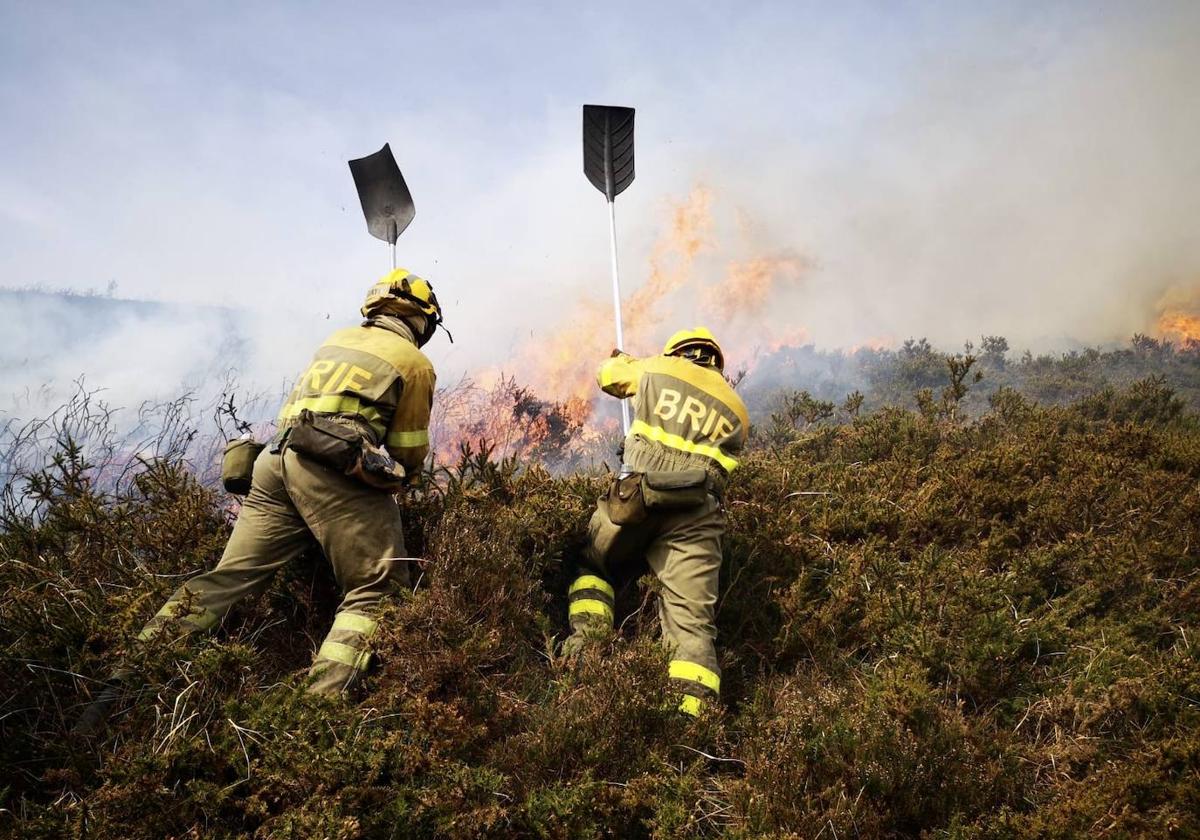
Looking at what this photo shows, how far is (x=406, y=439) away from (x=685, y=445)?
1729 millimetres

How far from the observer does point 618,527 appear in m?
4.07

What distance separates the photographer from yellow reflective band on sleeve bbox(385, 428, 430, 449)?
12.2 feet

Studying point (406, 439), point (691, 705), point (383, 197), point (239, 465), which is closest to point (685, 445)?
point (691, 705)

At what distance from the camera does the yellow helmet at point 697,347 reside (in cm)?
459

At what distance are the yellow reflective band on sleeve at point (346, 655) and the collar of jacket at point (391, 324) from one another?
1739mm

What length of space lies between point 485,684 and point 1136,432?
6873mm

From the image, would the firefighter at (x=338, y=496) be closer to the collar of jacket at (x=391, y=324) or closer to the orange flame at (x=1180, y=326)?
the collar of jacket at (x=391, y=324)

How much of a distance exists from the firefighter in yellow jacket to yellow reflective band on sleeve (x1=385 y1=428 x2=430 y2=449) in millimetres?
1207

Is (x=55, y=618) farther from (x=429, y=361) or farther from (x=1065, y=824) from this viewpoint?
(x=1065, y=824)

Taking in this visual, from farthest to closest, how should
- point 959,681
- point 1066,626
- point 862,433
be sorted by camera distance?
point 862,433, point 1066,626, point 959,681

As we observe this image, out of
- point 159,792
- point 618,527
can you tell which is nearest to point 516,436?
point 618,527

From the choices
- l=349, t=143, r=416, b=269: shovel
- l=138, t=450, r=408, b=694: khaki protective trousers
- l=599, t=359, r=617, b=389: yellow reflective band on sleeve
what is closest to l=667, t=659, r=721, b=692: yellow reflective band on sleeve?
l=138, t=450, r=408, b=694: khaki protective trousers

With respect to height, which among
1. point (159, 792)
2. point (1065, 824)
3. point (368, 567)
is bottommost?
point (159, 792)

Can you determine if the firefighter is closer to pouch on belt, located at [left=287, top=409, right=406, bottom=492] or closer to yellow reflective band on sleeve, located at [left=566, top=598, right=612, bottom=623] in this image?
pouch on belt, located at [left=287, top=409, right=406, bottom=492]
